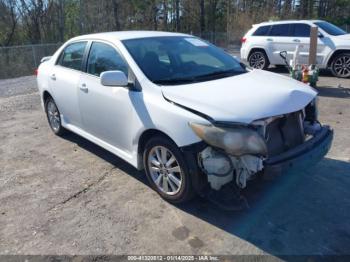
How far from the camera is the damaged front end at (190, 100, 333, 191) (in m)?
3.04

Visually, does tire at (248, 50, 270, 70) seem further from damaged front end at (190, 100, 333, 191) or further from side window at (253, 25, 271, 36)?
damaged front end at (190, 100, 333, 191)

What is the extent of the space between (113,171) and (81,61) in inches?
62.9

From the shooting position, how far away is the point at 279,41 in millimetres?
11633

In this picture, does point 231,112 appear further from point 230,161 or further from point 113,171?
point 113,171

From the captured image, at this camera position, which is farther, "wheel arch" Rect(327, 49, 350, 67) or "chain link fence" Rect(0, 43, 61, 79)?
"chain link fence" Rect(0, 43, 61, 79)

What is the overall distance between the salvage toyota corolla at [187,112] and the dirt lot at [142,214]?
33cm

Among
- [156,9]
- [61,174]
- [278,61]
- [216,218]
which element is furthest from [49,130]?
[156,9]

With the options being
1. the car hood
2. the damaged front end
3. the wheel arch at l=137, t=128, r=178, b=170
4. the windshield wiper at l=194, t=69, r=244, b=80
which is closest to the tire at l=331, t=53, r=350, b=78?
the windshield wiper at l=194, t=69, r=244, b=80

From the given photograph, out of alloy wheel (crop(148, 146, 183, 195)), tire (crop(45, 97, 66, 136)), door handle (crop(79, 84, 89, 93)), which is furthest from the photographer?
tire (crop(45, 97, 66, 136))

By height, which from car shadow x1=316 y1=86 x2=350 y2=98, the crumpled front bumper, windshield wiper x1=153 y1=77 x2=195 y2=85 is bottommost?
car shadow x1=316 y1=86 x2=350 y2=98

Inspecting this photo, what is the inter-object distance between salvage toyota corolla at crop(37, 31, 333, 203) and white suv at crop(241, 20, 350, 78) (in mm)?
7055

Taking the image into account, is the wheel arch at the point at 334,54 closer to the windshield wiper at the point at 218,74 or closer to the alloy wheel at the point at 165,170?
the windshield wiper at the point at 218,74

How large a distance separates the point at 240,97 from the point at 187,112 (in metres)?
0.55

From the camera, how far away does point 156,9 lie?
33.3 m
